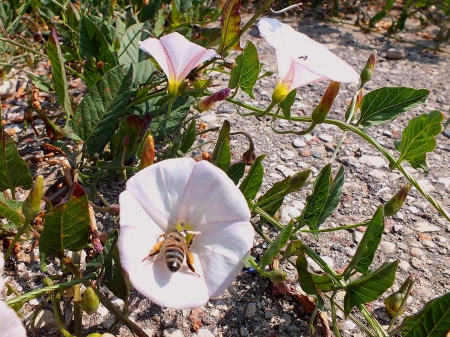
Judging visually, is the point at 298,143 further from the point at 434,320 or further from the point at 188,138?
the point at 434,320

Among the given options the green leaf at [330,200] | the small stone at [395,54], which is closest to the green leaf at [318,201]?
the green leaf at [330,200]

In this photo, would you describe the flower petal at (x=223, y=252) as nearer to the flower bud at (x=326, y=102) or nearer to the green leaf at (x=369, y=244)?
the green leaf at (x=369, y=244)

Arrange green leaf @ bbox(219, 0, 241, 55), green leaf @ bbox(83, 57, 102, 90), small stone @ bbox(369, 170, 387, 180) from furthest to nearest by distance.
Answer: small stone @ bbox(369, 170, 387, 180), green leaf @ bbox(83, 57, 102, 90), green leaf @ bbox(219, 0, 241, 55)

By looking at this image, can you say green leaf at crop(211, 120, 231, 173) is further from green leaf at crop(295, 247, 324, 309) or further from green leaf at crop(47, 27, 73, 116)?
green leaf at crop(47, 27, 73, 116)

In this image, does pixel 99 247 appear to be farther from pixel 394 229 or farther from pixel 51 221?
pixel 394 229

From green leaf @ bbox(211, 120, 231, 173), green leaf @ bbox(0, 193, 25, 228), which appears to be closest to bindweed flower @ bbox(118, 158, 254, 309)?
green leaf @ bbox(211, 120, 231, 173)

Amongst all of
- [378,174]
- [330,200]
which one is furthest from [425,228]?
[330,200]

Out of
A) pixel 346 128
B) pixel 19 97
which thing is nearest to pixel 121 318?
pixel 346 128
